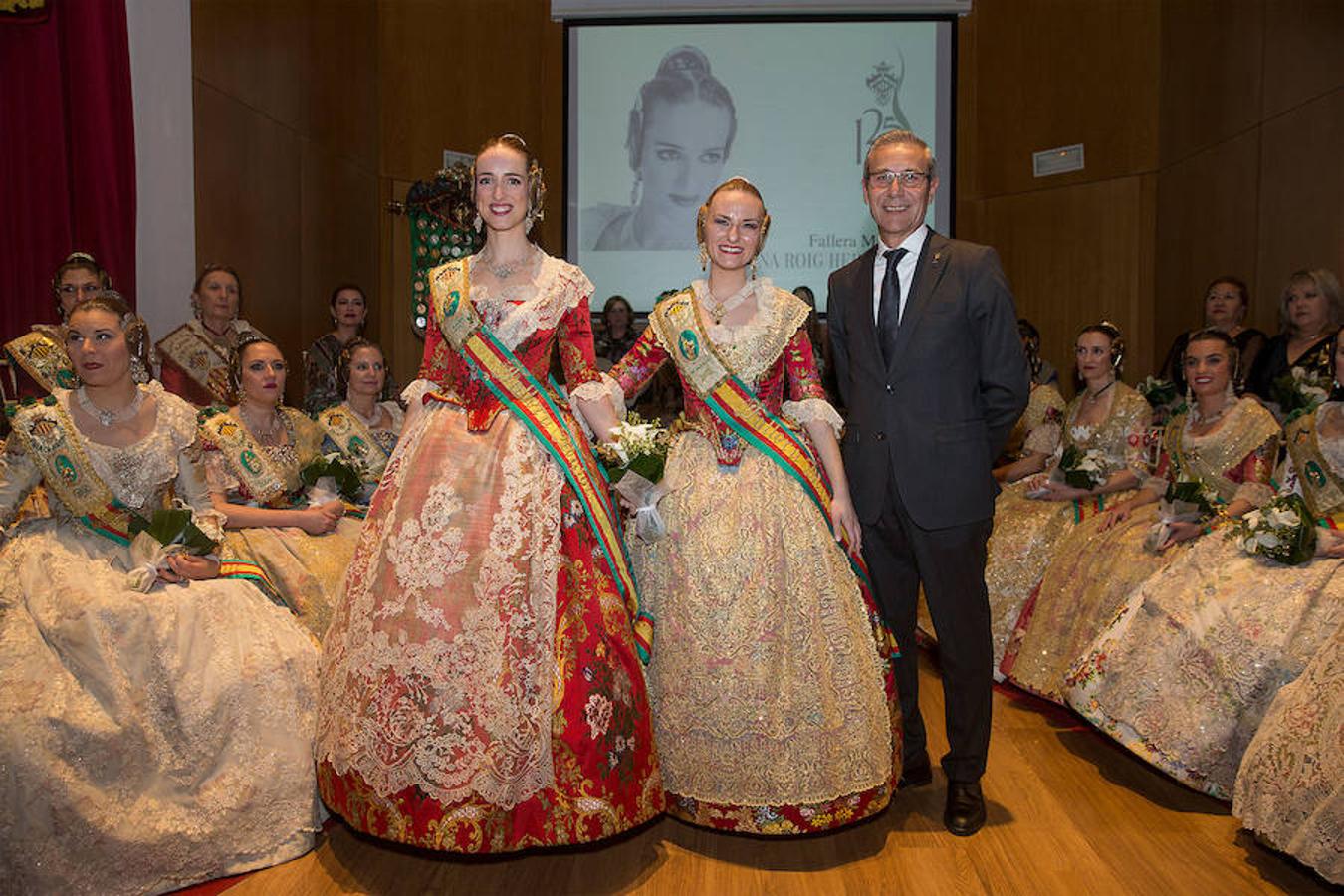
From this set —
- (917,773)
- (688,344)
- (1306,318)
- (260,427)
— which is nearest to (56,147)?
(260,427)

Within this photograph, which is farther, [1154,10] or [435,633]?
[1154,10]

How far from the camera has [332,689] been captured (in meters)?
2.62

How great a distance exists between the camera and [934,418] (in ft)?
9.41

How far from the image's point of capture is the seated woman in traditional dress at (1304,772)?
248 centimetres

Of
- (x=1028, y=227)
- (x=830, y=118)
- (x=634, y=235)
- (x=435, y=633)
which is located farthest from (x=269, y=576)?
(x=1028, y=227)

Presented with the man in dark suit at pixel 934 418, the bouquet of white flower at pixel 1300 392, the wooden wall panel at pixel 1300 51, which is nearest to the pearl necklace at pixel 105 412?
the man in dark suit at pixel 934 418

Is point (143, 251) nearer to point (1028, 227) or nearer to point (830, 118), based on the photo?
point (830, 118)

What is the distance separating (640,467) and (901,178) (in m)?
1.04

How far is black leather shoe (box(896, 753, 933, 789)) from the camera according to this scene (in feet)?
10.6

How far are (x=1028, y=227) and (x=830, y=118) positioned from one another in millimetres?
1724

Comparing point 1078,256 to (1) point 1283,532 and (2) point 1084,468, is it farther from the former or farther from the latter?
(1) point 1283,532

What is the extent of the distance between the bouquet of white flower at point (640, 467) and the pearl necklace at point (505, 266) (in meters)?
0.50

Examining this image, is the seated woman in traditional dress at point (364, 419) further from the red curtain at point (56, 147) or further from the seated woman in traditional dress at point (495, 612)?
the seated woman in traditional dress at point (495, 612)

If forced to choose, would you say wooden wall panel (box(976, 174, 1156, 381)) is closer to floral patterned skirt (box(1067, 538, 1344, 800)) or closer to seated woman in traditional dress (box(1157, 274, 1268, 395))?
seated woman in traditional dress (box(1157, 274, 1268, 395))
